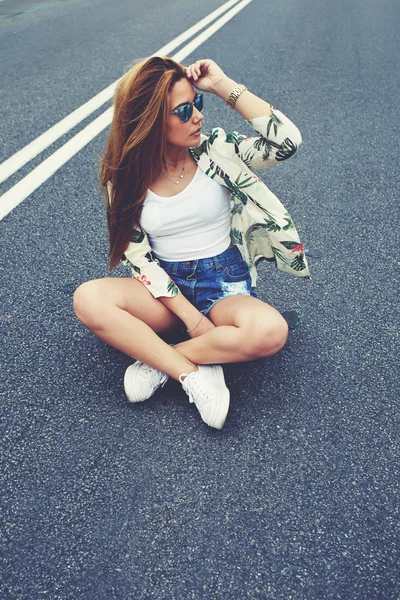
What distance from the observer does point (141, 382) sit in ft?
8.46

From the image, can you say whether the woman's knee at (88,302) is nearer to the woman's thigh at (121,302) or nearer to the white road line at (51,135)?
the woman's thigh at (121,302)

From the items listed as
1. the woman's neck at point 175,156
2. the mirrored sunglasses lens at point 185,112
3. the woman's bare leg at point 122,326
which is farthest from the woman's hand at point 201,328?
the mirrored sunglasses lens at point 185,112

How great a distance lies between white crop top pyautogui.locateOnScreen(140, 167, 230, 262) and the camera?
8.74ft

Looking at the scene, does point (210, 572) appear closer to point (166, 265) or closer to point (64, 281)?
point (166, 265)

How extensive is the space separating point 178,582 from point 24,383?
116 cm

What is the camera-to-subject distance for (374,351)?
2.89 meters

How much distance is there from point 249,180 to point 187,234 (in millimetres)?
351

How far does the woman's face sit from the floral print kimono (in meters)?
0.17

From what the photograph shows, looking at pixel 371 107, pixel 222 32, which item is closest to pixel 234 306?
pixel 371 107

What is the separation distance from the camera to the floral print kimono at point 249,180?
2609mm

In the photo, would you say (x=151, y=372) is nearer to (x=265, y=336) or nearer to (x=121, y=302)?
(x=121, y=302)

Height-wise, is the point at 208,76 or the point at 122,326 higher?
the point at 208,76

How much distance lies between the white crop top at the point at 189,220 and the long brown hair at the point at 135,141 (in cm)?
7

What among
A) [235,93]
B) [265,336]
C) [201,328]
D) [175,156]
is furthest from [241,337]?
[235,93]
